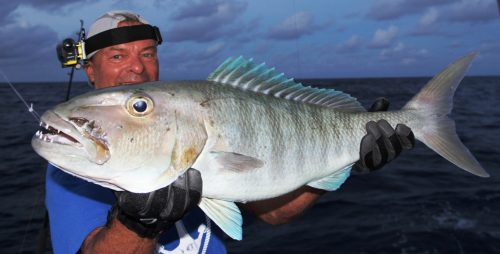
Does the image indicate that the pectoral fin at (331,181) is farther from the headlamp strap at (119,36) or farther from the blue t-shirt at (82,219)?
the headlamp strap at (119,36)

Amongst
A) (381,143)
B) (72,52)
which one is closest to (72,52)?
(72,52)

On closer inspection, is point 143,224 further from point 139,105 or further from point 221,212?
point 139,105

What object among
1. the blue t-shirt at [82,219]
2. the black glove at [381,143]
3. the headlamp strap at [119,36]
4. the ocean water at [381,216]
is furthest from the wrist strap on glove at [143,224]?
the ocean water at [381,216]

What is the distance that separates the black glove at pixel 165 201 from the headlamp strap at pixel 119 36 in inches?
74.4

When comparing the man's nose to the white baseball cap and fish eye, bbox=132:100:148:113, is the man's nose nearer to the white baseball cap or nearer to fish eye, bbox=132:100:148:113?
the white baseball cap

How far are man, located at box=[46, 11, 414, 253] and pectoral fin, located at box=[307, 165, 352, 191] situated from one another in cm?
24

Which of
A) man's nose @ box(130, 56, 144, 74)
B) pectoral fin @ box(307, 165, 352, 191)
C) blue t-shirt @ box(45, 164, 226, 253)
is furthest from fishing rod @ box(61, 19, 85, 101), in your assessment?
pectoral fin @ box(307, 165, 352, 191)

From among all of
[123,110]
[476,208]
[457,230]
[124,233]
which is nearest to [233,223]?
[124,233]

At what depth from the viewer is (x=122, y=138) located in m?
2.17

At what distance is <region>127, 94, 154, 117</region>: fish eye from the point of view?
2248mm

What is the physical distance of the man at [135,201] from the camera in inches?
94.1

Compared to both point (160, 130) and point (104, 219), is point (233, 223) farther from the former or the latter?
point (104, 219)

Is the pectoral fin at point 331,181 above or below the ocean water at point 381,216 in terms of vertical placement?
above

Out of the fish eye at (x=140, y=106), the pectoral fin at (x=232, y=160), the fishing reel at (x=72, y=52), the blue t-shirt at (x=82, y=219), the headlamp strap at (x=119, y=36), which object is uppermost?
the headlamp strap at (x=119, y=36)
